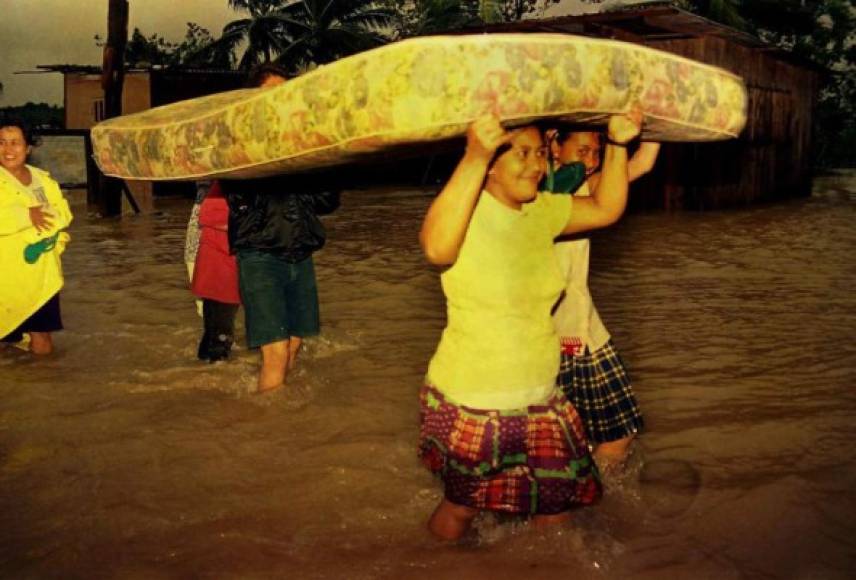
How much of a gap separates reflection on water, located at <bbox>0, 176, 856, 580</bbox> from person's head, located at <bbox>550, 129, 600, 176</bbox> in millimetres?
1260

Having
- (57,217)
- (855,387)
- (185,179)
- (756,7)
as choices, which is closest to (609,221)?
(185,179)

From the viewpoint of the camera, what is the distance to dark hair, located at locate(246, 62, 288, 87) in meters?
4.11

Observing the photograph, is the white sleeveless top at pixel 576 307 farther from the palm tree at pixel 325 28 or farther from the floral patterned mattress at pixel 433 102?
the palm tree at pixel 325 28

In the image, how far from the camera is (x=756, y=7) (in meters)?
29.7

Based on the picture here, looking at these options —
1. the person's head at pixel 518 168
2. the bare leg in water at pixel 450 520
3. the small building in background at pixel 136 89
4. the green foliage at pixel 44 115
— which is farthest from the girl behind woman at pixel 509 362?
the green foliage at pixel 44 115

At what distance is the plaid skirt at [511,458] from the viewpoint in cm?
246

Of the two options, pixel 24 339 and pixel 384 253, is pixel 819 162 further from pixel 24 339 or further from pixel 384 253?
pixel 24 339

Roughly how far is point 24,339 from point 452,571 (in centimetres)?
399

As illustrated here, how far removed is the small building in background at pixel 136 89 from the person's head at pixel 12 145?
15068mm

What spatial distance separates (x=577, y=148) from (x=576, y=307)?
22.7 inches

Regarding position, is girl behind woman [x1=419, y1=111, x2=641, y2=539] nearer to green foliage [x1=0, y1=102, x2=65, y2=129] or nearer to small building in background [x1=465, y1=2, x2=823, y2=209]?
small building in background [x1=465, y1=2, x2=823, y2=209]

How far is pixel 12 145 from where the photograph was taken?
5.16m

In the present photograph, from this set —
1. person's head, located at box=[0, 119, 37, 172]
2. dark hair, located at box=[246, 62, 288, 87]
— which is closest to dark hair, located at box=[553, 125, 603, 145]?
dark hair, located at box=[246, 62, 288, 87]

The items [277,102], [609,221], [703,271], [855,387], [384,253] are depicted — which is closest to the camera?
[277,102]
